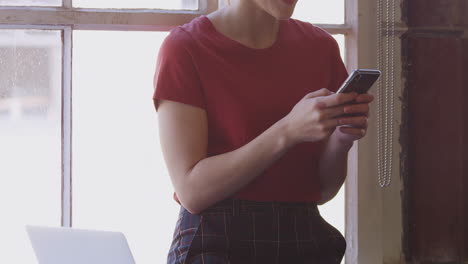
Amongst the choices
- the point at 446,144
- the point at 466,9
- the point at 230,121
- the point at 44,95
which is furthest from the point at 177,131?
the point at 466,9

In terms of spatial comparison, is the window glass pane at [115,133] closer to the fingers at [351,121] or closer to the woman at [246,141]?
the woman at [246,141]

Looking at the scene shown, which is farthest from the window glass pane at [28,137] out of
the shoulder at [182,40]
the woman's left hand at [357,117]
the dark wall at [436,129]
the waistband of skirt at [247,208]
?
the dark wall at [436,129]

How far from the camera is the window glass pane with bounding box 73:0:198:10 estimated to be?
148 centimetres

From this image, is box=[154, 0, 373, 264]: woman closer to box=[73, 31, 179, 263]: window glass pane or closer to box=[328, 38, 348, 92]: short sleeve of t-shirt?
box=[328, 38, 348, 92]: short sleeve of t-shirt

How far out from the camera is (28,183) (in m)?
1.48

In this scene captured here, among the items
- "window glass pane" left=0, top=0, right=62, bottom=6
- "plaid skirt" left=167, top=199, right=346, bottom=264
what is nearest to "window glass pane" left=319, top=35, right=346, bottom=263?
"plaid skirt" left=167, top=199, right=346, bottom=264

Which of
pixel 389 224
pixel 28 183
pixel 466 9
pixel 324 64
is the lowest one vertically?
pixel 389 224

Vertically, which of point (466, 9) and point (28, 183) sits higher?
point (466, 9)

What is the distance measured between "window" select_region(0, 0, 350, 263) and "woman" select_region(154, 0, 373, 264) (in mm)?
314

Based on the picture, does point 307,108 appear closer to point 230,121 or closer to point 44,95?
point 230,121

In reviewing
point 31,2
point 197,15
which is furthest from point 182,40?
point 31,2

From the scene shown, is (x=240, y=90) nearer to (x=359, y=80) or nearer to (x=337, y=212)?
(x=359, y=80)

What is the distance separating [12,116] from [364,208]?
90cm

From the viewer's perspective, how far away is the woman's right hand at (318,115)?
3.24 ft
